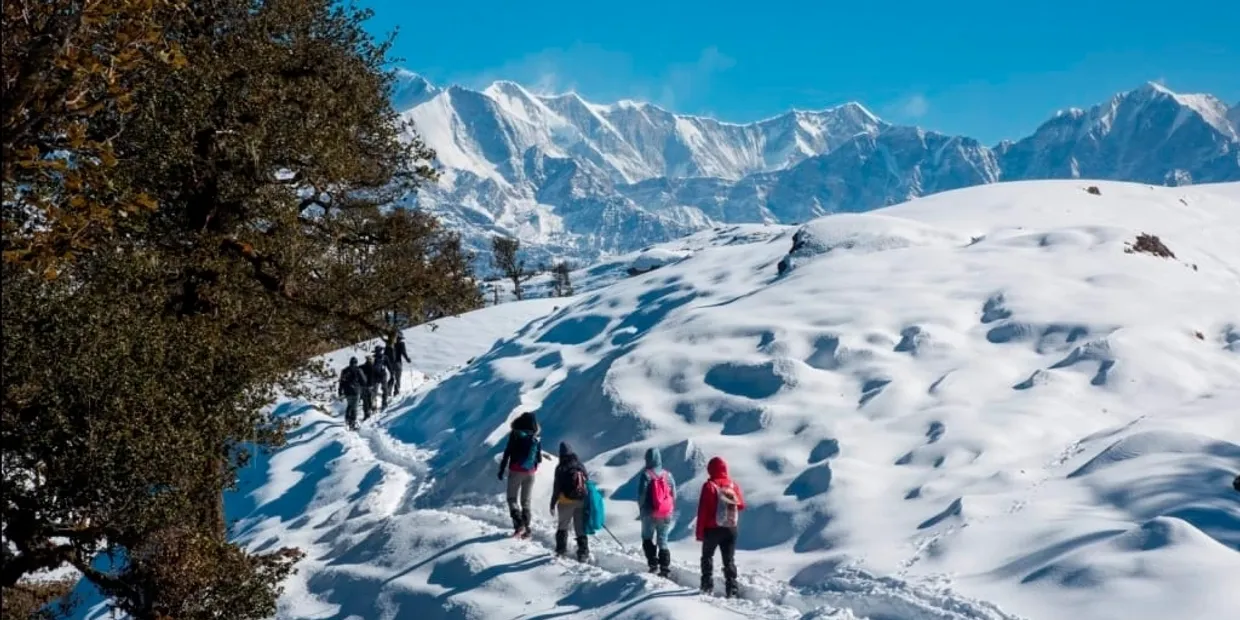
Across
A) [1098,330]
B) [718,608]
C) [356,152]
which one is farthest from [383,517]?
[1098,330]

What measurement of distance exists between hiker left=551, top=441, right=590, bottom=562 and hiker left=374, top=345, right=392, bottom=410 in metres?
15.8

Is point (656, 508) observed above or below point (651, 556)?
above

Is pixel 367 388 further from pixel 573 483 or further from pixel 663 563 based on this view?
pixel 663 563

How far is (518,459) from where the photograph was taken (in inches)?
631

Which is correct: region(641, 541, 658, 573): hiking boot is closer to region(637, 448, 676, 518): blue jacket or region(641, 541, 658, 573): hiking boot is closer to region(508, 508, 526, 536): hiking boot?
region(637, 448, 676, 518): blue jacket

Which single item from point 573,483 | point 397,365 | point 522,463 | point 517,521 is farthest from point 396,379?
point 573,483

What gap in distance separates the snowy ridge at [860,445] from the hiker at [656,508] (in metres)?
0.53

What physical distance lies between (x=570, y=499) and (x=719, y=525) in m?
2.72

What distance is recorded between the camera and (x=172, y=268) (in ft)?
43.0

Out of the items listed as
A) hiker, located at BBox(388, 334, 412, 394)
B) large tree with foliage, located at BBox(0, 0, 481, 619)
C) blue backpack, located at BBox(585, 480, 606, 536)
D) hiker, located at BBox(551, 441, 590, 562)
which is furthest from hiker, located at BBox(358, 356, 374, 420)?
blue backpack, located at BBox(585, 480, 606, 536)

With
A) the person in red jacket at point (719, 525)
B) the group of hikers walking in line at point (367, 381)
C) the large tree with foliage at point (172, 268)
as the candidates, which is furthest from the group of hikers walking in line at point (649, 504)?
the group of hikers walking in line at point (367, 381)

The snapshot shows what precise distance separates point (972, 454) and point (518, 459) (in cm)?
796

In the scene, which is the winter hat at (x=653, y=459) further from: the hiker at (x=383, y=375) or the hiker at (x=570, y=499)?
the hiker at (x=383, y=375)

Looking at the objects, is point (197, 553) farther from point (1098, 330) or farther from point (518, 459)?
point (1098, 330)
